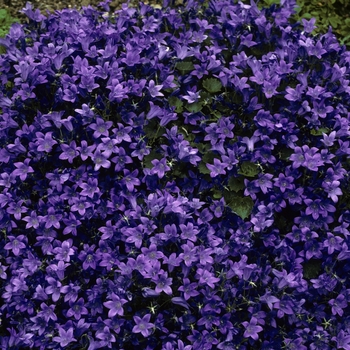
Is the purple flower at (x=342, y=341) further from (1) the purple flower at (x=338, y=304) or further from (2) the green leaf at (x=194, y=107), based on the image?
(2) the green leaf at (x=194, y=107)

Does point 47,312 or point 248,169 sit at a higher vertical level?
point 248,169

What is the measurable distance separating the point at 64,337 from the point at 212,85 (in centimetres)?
155

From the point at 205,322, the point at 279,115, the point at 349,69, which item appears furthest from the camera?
the point at 349,69

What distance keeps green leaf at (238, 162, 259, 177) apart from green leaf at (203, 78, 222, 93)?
18.6 inches

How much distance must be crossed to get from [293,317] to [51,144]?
4.99ft

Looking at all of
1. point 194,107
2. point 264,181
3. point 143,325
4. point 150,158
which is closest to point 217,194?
point 264,181

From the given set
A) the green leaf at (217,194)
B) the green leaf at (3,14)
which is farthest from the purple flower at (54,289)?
the green leaf at (3,14)

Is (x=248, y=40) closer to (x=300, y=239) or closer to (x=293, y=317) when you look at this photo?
(x=300, y=239)

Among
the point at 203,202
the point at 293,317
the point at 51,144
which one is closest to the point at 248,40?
the point at 203,202

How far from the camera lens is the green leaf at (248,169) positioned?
3494 mm

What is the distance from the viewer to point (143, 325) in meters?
3.26

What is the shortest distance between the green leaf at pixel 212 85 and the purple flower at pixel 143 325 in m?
1.28

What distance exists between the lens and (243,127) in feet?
11.9

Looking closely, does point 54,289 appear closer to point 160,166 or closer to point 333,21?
point 160,166
